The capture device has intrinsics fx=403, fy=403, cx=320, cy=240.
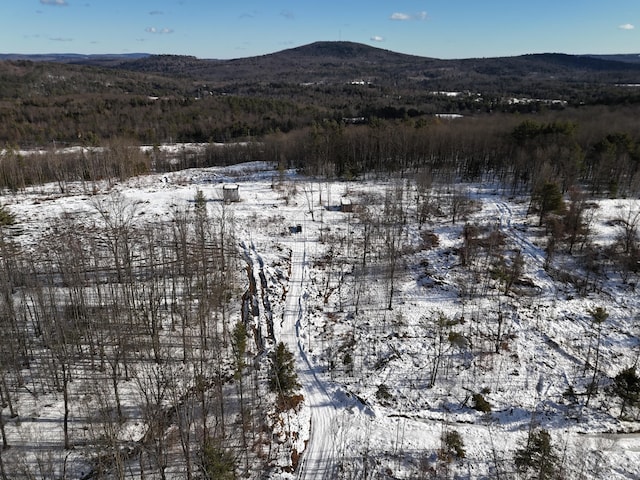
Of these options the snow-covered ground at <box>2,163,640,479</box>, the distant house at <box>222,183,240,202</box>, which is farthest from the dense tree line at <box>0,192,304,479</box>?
the distant house at <box>222,183,240,202</box>

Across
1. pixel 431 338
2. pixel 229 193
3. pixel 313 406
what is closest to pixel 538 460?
pixel 313 406

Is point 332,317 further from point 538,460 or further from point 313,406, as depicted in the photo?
point 538,460

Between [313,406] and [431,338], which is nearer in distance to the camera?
[313,406]

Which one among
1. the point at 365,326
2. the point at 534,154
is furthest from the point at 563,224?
the point at 365,326

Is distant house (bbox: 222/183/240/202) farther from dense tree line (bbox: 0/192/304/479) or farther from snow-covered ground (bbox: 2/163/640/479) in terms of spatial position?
dense tree line (bbox: 0/192/304/479)

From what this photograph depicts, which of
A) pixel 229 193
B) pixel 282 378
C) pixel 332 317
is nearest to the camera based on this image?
pixel 282 378

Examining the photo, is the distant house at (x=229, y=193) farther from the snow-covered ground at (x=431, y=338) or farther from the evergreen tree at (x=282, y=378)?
the evergreen tree at (x=282, y=378)
